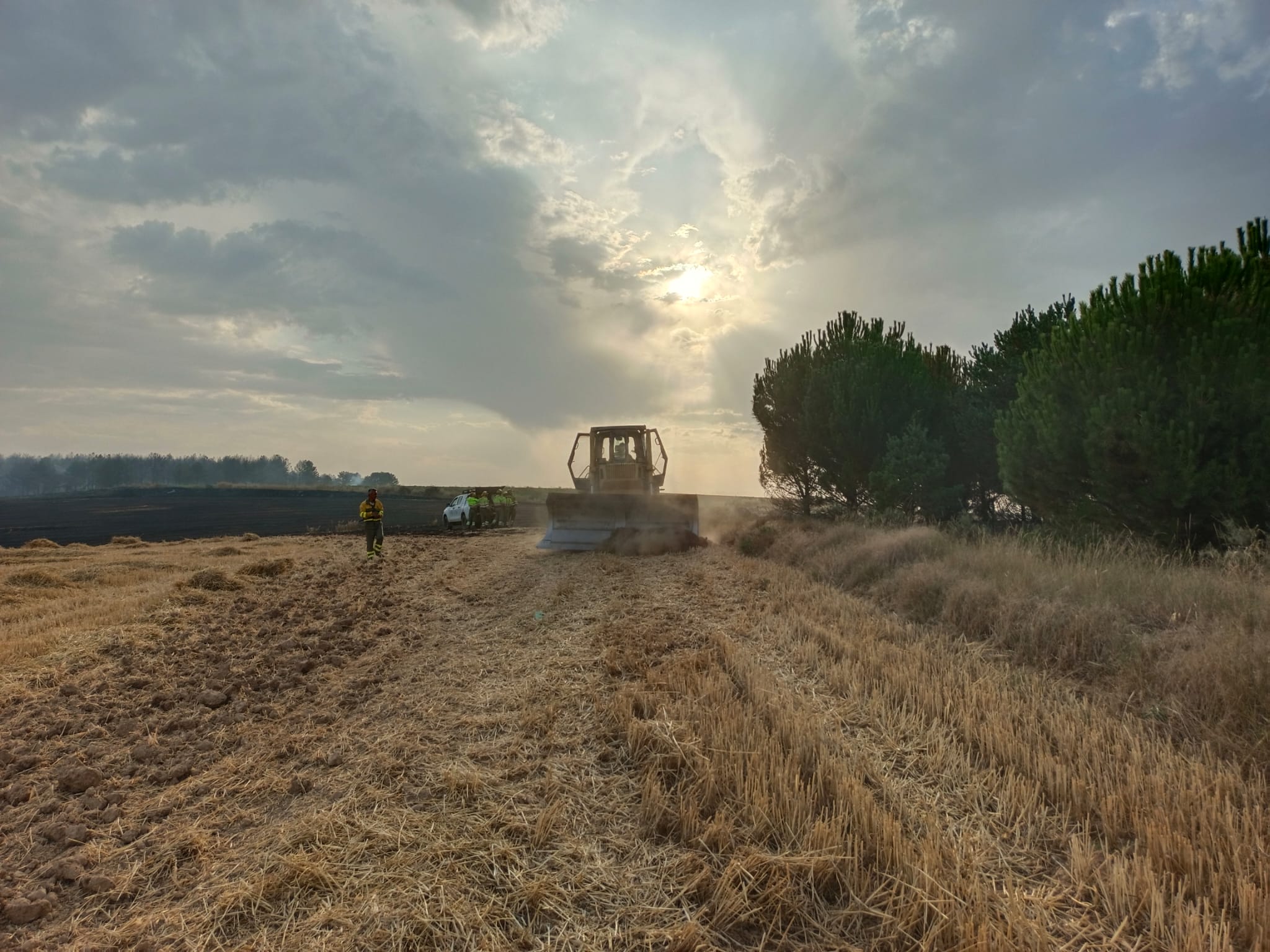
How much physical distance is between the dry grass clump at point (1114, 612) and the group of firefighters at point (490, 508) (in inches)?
824

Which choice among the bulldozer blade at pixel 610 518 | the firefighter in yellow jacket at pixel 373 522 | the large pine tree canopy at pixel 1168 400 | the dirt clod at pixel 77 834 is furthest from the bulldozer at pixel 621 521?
the dirt clod at pixel 77 834

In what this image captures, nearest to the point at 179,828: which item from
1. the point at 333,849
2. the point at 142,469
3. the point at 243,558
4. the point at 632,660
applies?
the point at 333,849

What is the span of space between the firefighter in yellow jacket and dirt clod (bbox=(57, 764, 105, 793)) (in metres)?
11.2

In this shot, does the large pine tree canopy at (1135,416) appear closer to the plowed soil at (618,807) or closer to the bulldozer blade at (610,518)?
the bulldozer blade at (610,518)

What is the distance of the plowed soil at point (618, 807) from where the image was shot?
8.18 ft

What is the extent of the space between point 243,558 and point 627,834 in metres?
17.6

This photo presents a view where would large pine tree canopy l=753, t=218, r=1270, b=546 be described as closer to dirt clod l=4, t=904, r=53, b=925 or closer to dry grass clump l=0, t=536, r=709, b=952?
dry grass clump l=0, t=536, r=709, b=952

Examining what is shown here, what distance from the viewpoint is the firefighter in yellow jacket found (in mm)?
15289

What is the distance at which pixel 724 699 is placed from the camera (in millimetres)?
4648

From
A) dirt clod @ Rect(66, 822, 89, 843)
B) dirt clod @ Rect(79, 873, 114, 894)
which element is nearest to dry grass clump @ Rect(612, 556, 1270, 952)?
dirt clod @ Rect(79, 873, 114, 894)

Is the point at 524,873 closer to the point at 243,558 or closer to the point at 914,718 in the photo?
the point at 914,718

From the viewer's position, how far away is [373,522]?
15.4 meters

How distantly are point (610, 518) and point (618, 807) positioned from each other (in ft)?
43.8

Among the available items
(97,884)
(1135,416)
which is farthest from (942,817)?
(1135,416)
